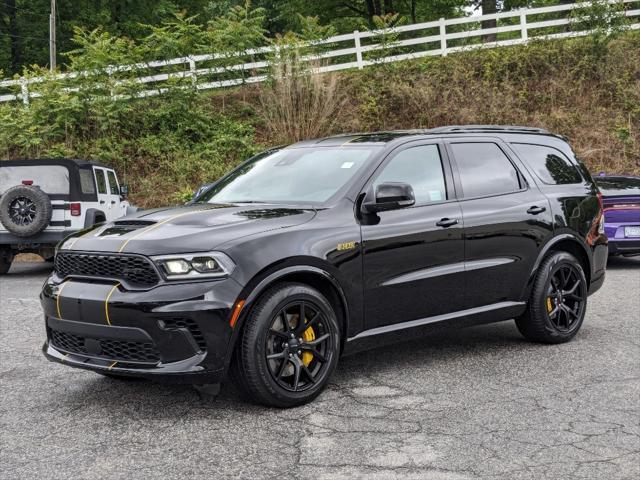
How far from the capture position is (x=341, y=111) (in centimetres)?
2211

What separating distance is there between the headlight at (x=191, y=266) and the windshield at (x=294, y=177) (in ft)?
3.63

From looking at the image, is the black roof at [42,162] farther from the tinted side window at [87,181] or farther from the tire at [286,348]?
the tire at [286,348]

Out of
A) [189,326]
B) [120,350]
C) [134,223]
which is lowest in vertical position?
[120,350]

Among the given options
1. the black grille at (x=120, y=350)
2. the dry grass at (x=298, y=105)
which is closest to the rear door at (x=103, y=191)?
the dry grass at (x=298, y=105)

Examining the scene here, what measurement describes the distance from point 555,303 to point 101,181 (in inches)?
371

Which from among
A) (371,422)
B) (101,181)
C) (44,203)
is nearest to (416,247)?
(371,422)

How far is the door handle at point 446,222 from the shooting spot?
5.70 metres

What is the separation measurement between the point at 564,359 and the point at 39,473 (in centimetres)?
399

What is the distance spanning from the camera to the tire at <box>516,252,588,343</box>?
255 inches

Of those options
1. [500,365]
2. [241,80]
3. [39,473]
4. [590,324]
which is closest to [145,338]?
[39,473]

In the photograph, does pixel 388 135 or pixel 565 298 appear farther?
pixel 565 298

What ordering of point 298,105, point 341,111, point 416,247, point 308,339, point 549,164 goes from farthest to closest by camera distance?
1. point 341,111
2. point 298,105
3. point 549,164
4. point 416,247
5. point 308,339

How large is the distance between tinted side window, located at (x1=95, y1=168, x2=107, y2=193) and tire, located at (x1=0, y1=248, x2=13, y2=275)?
1869 millimetres

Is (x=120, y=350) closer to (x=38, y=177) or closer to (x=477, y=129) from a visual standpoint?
(x=477, y=129)
